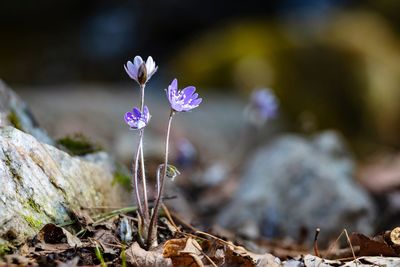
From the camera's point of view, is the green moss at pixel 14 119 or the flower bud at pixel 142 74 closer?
the flower bud at pixel 142 74

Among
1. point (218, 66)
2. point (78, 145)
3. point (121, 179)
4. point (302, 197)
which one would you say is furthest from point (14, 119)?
point (218, 66)

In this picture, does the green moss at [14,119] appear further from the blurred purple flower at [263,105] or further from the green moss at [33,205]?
the blurred purple flower at [263,105]

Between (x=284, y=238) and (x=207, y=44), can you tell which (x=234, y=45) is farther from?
(x=284, y=238)

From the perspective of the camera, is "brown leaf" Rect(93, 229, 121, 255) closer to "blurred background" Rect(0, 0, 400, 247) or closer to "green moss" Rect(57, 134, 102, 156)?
"green moss" Rect(57, 134, 102, 156)

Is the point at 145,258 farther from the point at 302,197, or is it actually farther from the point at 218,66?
the point at 218,66

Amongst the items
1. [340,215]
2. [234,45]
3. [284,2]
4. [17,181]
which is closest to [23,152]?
[17,181]

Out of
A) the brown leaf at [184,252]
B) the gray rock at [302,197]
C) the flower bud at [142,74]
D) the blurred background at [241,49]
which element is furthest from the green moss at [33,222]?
the blurred background at [241,49]
